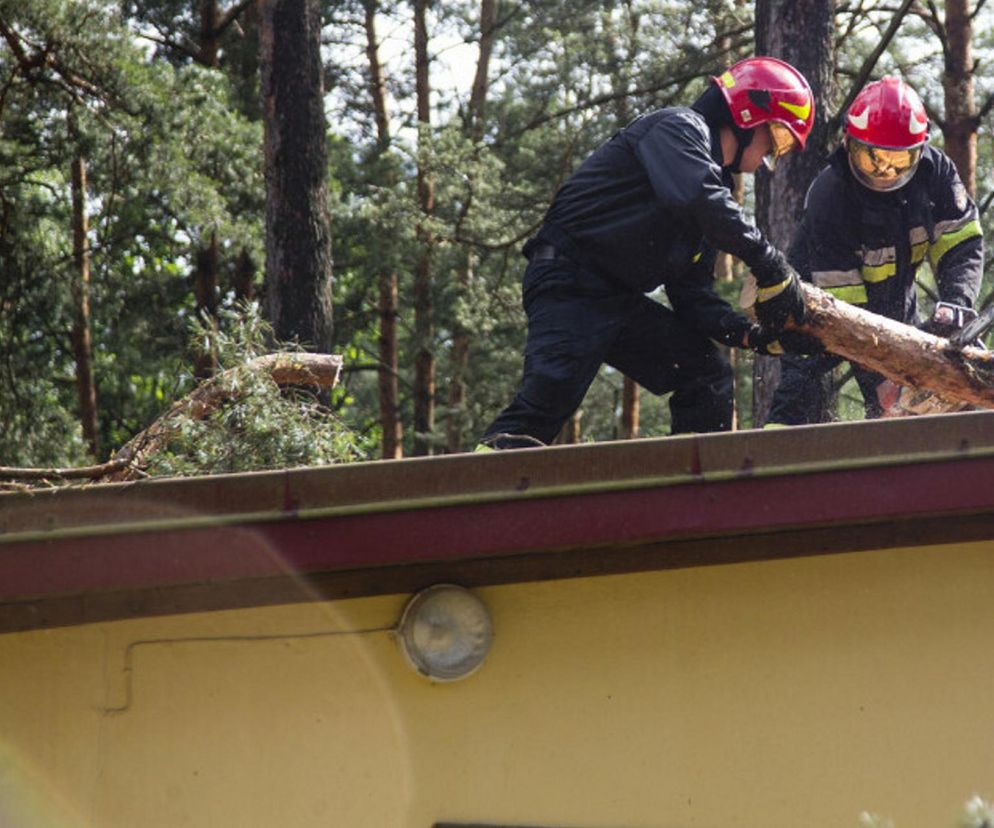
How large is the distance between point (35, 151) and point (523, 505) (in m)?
13.3

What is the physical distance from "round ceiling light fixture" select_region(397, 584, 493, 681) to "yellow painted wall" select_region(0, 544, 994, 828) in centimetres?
6

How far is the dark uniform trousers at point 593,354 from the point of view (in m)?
5.40

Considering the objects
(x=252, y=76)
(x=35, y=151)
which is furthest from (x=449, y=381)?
(x=35, y=151)

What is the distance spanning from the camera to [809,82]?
30.0ft

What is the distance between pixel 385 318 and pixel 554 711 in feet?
65.5

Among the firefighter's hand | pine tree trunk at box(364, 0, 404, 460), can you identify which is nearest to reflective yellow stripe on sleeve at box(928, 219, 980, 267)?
the firefighter's hand

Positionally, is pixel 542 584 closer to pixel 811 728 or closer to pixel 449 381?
pixel 811 728

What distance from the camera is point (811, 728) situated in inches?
149

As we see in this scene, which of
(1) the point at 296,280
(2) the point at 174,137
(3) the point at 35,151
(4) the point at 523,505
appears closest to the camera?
(4) the point at 523,505

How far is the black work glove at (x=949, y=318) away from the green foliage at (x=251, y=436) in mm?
2452

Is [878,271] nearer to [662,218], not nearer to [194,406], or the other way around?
[662,218]

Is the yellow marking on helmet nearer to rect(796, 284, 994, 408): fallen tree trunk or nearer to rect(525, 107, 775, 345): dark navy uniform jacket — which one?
rect(525, 107, 775, 345): dark navy uniform jacket

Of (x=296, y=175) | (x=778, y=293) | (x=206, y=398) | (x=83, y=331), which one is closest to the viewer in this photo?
(x=778, y=293)

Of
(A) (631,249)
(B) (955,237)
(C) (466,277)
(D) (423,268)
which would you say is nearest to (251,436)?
(A) (631,249)
